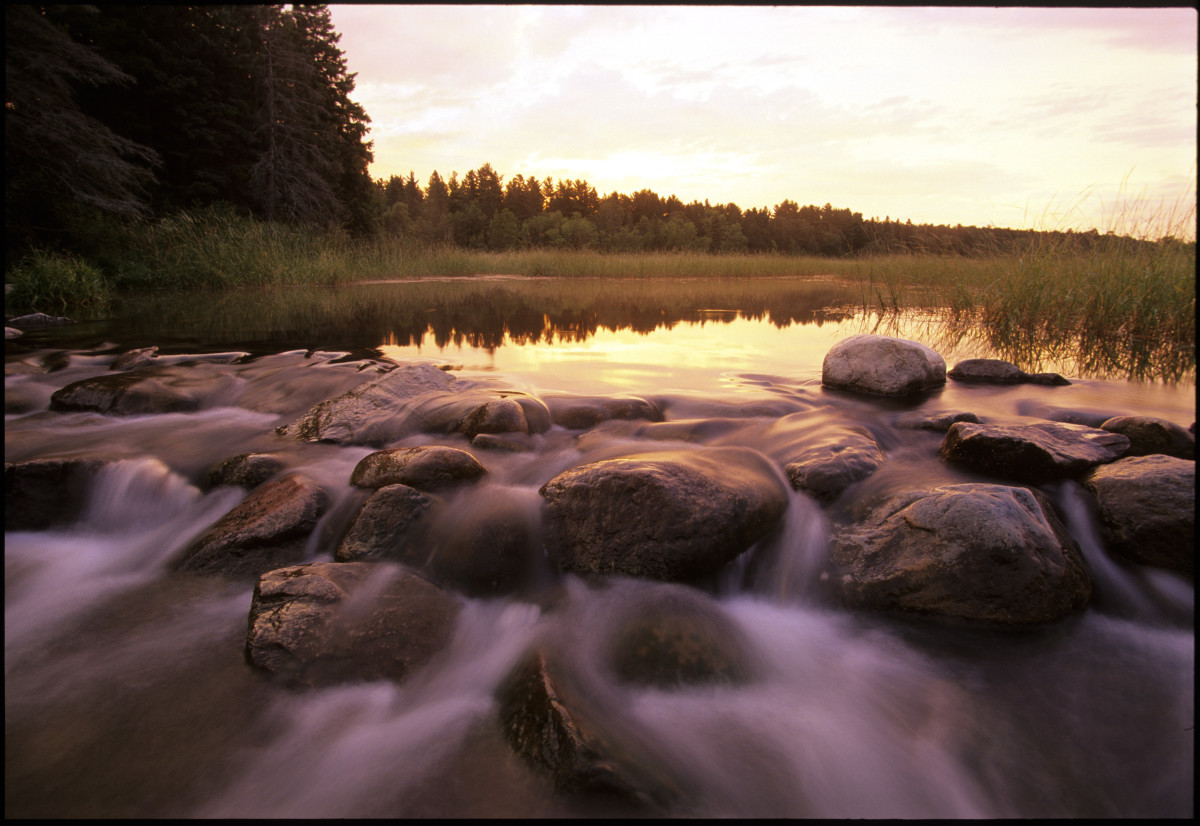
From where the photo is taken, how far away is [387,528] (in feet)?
8.61

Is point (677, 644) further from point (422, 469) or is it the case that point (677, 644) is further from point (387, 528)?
point (422, 469)

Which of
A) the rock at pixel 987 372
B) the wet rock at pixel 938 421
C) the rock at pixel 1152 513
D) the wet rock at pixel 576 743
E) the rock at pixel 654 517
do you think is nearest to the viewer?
the wet rock at pixel 576 743

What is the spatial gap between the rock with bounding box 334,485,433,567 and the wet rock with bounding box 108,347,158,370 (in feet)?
13.9

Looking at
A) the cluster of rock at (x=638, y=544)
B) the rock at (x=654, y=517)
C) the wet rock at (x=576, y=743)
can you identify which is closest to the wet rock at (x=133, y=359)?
the cluster of rock at (x=638, y=544)

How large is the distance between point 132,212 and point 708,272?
17207mm

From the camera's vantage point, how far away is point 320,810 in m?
1.54

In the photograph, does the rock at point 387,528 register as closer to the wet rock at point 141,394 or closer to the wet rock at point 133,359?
the wet rock at point 141,394

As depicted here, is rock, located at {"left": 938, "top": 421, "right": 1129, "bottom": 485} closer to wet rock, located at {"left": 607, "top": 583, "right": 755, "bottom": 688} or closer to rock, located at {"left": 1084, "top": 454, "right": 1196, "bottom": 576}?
rock, located at {"left": 1084, "top": 454, "right": 1196, "bottom": 576}

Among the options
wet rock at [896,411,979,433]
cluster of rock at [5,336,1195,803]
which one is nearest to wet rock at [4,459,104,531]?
cluster of rock at [5,336,1195,803]

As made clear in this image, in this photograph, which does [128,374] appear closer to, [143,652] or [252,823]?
[143,652]

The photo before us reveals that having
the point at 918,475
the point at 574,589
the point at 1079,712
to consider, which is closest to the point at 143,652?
the point at 574,589

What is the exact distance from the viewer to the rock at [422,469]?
294 centimetres

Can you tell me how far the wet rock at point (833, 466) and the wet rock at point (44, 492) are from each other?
3.83 meters

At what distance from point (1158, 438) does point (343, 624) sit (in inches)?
159
